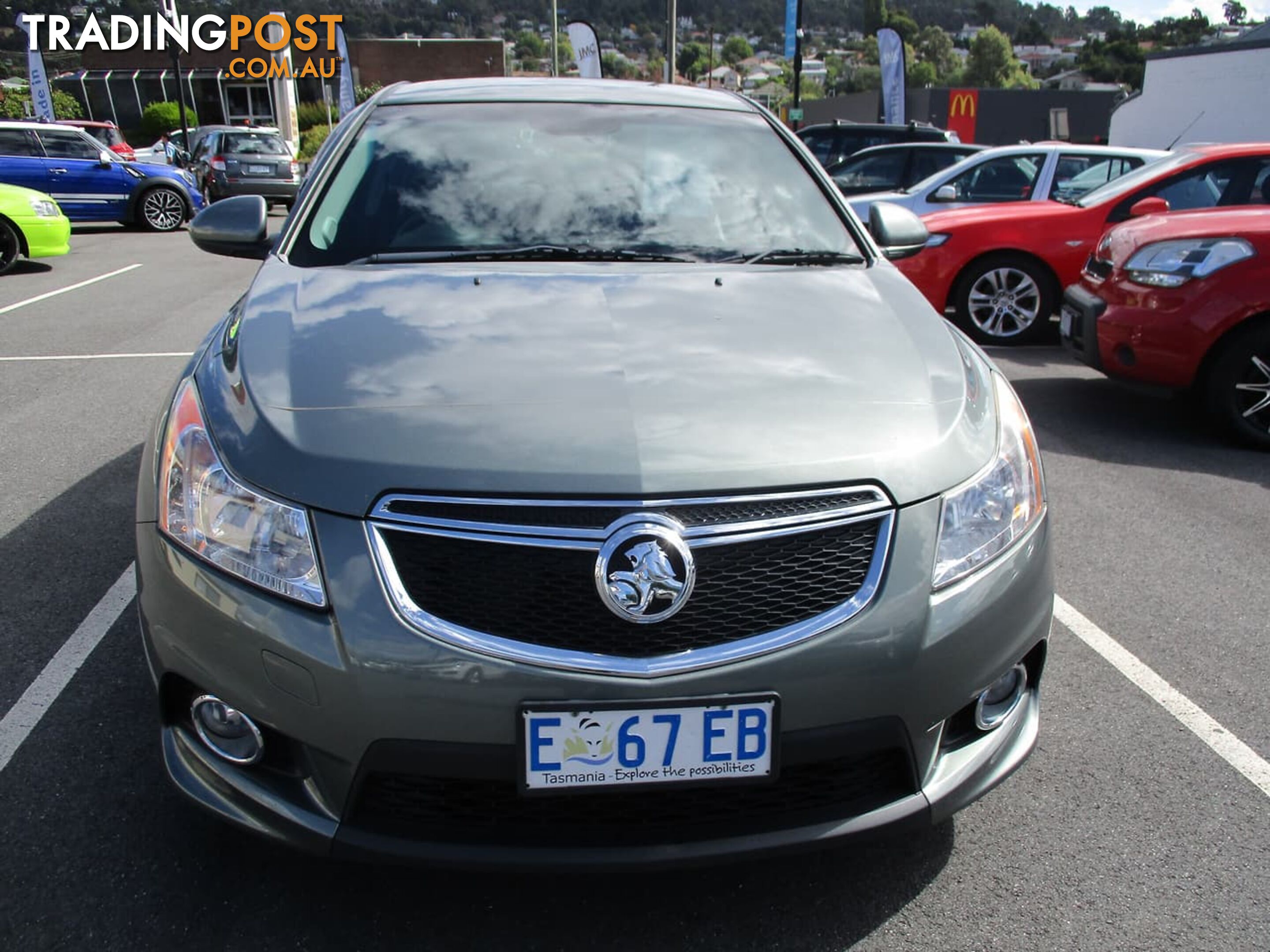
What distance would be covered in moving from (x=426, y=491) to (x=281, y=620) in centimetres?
33

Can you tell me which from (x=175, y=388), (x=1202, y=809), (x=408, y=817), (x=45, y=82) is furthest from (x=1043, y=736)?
(x=45, y=82)

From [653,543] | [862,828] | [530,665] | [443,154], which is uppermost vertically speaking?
[443,154]

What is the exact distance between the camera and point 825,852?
2.24 meters

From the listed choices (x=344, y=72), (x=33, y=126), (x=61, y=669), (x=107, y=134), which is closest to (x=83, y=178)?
(x=33, y=126)

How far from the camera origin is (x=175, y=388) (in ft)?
8.27

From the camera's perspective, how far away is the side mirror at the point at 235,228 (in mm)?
3520

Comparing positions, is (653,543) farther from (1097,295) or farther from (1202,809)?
(1097,295)

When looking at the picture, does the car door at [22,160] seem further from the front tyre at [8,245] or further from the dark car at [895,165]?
the dark car at [895,165]

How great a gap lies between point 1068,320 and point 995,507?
4403 millimetres

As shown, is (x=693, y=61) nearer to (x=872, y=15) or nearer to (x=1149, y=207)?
(x=872, y=15)

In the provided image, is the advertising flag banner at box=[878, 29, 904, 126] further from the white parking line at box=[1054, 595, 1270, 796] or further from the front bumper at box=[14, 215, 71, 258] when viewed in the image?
the white parking line at box=[1054, 595, 1270, 796]

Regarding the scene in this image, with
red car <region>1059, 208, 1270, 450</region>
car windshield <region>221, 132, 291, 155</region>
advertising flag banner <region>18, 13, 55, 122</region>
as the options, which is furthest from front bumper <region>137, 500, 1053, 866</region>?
advertising flag banner <region>18, 13, 55, 122</region>

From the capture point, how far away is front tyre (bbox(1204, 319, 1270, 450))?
208 inches

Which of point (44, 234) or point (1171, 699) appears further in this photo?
point (44, 234)
